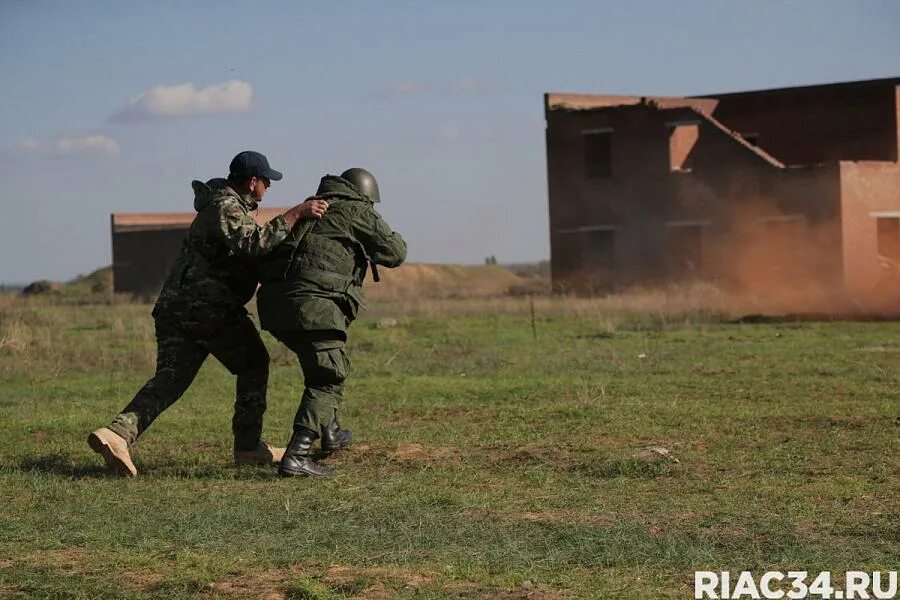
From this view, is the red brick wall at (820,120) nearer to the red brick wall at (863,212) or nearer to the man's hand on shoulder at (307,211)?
the red brick wall at (863,212)

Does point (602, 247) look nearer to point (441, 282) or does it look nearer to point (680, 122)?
point (680, 122)

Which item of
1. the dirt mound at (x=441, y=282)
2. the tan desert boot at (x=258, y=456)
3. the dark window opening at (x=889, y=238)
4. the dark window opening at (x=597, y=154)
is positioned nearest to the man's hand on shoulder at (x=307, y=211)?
the tan desert boot at (x=258, y=456)

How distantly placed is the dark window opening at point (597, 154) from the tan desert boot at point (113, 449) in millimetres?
33324

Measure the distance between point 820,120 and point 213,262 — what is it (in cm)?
3372

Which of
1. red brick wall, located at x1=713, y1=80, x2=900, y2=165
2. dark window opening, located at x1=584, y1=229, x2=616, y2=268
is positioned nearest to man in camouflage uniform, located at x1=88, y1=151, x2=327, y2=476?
red brick wall, located at x1=713, y1=80, x2=900, y2=165

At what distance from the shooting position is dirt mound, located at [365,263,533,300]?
46688mm

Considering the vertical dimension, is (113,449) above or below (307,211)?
below

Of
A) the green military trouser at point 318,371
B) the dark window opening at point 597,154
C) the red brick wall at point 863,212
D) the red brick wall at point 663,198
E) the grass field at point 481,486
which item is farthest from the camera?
the dark window opening at point 597,154

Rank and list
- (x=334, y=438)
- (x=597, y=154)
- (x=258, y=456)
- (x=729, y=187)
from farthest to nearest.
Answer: (x=597, y=154) → (x=729, y=187) → (x=334, y=438) → (x=258, y=456)

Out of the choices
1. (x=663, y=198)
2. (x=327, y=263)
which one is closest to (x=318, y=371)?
(x=327, y=263)

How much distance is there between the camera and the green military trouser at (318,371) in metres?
8.47

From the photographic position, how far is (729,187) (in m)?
36.7

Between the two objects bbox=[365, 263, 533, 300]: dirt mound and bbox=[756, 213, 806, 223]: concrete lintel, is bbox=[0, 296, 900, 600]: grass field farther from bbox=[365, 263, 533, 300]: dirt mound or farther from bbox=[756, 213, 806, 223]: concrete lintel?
bbox=[365, 263, 533, 300]: dirt mound

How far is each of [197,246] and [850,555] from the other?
458 centimetres
